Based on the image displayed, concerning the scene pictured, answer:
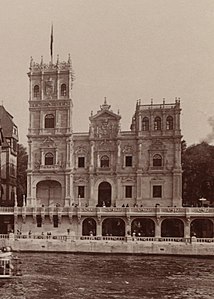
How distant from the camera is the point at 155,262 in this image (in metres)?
29.3

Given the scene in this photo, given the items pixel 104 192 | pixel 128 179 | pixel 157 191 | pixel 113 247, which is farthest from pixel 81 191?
pixel 113 247

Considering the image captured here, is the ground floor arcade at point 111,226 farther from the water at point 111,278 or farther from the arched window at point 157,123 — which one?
the arched window at point 157,123

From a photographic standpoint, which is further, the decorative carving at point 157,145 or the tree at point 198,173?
the tree at point 198,173

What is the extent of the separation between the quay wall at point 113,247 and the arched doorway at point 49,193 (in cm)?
682

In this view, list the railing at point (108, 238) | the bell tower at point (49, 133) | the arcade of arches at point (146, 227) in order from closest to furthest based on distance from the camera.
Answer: the railing at point (108, 238), the arcade of arches at point (146, 227), the bell tower at point (49, 133)

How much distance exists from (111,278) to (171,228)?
54.7 feet

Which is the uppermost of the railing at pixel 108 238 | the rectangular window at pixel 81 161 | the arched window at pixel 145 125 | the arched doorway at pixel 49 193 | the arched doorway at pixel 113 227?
the arched window at pixel 145 125

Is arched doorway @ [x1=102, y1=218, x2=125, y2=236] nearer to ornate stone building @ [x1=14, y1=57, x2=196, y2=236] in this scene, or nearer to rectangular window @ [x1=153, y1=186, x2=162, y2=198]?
ornate stone building @ [x1=14, y1=57, x2=196, y2=236]

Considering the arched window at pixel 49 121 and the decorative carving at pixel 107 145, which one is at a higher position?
the arched window at pixel 49 121

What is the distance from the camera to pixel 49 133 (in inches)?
1626

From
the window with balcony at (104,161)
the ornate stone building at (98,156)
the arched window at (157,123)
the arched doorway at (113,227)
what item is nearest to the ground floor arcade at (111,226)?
the arched doorway at (113,227)

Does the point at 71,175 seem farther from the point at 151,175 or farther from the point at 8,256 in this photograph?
the point at 8,256

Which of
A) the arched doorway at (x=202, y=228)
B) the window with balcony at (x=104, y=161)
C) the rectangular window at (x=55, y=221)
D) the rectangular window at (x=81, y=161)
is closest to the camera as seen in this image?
the rectangular window at (x=55, y=221)

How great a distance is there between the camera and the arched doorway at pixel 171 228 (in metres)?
39.4
